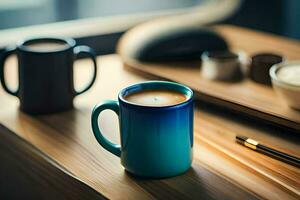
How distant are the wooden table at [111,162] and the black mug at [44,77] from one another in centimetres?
2

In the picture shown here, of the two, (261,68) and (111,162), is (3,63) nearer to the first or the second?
(111,162)

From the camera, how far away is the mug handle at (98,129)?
63 centimetres

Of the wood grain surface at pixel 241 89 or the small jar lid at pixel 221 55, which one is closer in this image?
the wood grain surface at pixel 241 89

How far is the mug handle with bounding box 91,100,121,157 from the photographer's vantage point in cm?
63

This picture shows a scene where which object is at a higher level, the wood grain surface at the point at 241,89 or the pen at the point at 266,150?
the wood grain surface at the point at 241,89

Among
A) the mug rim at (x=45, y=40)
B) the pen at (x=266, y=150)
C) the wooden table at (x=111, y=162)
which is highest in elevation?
the mug rim at (x=45, y=40)

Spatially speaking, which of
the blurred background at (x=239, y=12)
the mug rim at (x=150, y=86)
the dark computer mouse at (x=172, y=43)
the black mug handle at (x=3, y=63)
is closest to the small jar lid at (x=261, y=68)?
the dark computer mouse at (x=172, y=43)

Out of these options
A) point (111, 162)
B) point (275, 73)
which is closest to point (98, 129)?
point (111, 162)

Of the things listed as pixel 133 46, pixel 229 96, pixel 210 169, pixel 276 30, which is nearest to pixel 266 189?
pixel 210 169

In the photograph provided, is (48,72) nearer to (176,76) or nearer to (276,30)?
(176,76)

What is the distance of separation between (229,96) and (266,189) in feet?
0.78

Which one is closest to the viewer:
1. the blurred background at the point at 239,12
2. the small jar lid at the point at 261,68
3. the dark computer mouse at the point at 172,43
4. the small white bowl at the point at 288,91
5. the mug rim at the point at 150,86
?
the mug rim at the point at 150,86

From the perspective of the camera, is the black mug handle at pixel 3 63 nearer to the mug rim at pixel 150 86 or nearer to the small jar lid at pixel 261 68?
the mug rim at pixel 150 86

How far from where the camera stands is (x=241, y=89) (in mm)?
849
